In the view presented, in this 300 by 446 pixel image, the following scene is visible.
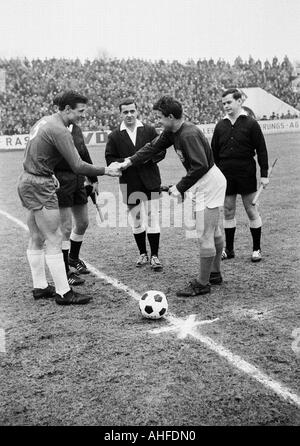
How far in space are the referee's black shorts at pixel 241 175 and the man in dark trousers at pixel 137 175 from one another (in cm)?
92

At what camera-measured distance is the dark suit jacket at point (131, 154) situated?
641 cm

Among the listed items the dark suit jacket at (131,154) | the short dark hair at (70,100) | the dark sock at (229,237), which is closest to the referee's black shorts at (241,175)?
the dark sock at (229,237)

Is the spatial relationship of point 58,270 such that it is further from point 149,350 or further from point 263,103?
point 263,103

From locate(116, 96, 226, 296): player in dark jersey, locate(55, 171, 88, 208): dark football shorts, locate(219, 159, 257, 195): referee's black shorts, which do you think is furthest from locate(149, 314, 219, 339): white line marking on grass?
locate(219, 159, 257, 195): referee's black shorts

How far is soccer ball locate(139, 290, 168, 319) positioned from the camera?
185 inches

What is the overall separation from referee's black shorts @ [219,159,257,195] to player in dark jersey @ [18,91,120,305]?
2.02m

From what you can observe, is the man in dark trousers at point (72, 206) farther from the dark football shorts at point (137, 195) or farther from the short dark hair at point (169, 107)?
the short dark hair at point (169, 107)

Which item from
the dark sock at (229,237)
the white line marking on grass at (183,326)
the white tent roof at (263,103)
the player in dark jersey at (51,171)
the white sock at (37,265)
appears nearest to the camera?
the white line marking on grass at (183,326)

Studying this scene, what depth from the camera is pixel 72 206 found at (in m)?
6.15

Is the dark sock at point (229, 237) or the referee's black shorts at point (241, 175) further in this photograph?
the dark sock at point (229, 237)

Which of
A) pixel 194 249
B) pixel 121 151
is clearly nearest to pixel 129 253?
pixel 194 249

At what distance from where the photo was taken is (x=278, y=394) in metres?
3.31

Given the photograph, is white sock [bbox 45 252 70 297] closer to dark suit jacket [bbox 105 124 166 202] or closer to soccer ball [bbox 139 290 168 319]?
soccer ball [bbox 139 290 168 319]

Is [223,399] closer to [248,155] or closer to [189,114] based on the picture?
[248,155]
